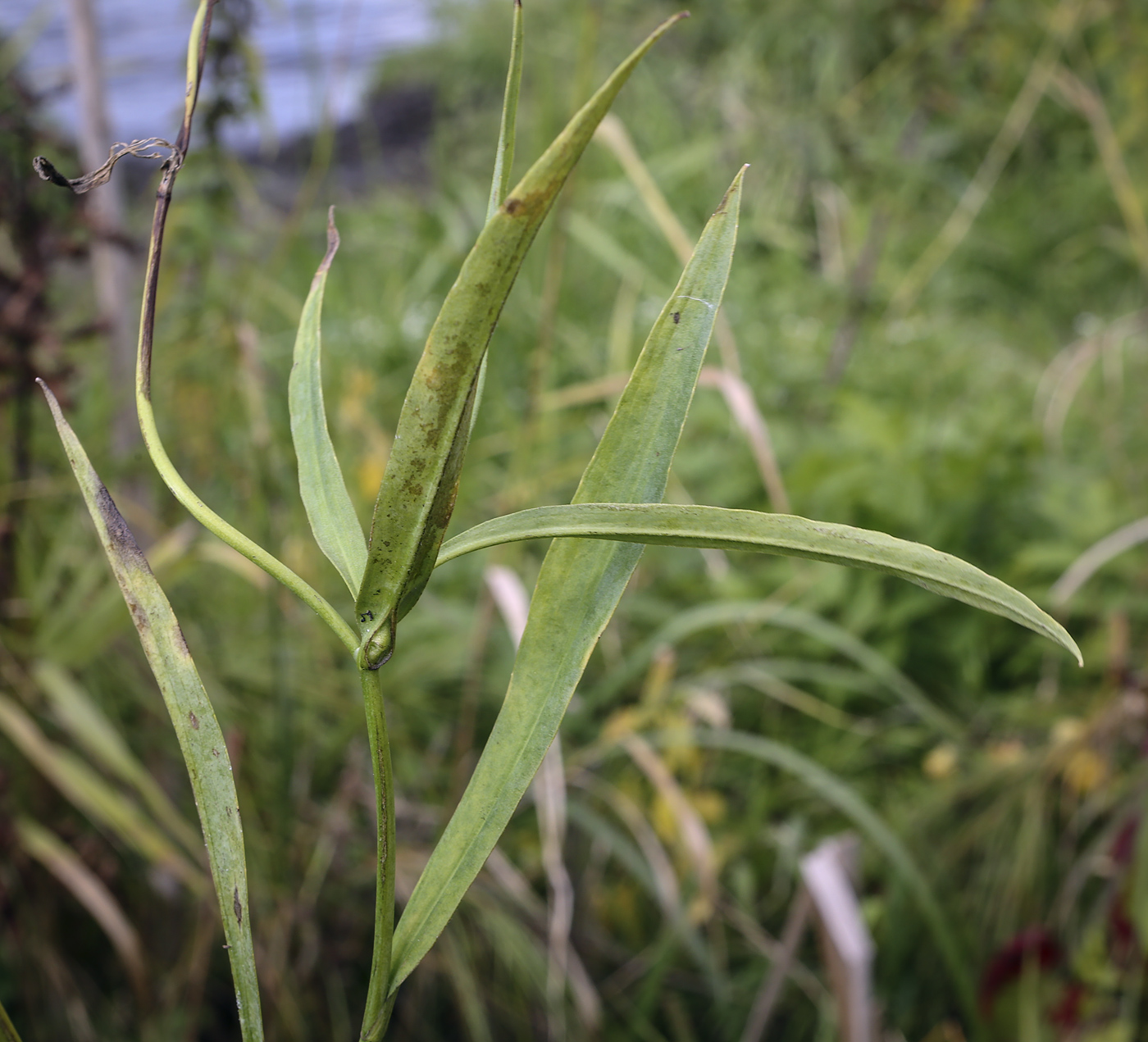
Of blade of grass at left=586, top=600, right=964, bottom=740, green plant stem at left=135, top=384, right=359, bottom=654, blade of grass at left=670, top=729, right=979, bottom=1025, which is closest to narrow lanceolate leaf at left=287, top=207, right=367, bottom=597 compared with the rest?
green plant stem at left=135, top=384, right=359, bottom=654

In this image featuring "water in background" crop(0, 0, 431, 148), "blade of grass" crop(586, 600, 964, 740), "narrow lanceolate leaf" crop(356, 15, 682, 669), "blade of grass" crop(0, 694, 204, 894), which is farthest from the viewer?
"water in background" crop(0, 0, 431, 148)

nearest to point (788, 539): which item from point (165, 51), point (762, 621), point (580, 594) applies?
point (580, 594)

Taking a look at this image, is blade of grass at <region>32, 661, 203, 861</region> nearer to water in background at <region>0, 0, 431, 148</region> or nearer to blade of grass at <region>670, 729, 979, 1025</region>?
blade of grass at <region>670, 729, 979, 1025</region>

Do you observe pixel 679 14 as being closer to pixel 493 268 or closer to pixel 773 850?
pixel 493 268

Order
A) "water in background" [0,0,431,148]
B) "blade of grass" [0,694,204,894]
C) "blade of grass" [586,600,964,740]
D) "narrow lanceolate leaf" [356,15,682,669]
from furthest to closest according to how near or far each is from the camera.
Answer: "water in background" [0,0,431,148] → "blade of grass" [586,600,964,740] → "blade of grass" [0,694,204,894] → "narrow lanceolate leaf" [356,15,682,669]

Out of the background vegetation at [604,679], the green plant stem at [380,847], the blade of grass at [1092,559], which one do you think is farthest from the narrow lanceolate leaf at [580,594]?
the blade of grass at [1092,559]

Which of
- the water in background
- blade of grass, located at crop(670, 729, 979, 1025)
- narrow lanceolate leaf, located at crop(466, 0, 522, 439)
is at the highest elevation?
the water in background

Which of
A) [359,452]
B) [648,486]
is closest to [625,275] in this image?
[359,452]
